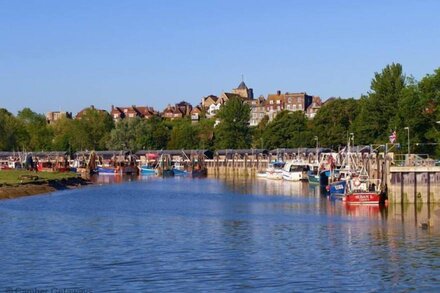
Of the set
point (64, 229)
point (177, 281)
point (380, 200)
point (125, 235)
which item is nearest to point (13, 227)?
point (64, 229)

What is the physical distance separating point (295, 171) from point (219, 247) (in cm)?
9514

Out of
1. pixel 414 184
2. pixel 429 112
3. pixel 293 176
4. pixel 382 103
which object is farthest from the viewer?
pixel 293 176

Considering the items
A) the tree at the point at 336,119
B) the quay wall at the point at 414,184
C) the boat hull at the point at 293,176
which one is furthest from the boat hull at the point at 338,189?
the tree at the point at 336,119

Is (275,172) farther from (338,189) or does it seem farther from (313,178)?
(338,189)

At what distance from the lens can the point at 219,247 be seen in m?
53.8

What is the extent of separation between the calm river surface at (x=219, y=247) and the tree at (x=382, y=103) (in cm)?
4981

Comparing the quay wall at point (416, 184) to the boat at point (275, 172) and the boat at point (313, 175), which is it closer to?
the boat at point (313, 175)

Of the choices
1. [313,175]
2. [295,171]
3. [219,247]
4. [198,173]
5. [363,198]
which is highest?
[295,171]

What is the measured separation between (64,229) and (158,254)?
1588 centimetres

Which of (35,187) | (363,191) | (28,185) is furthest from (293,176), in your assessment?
(363,191)

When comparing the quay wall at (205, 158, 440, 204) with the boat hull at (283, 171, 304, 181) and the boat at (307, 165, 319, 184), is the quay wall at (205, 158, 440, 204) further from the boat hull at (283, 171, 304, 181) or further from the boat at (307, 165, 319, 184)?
the boat hull at (283, 171, 304, 181)

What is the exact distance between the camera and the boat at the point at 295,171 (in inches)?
5753

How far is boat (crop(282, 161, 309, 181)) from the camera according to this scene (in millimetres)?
146125

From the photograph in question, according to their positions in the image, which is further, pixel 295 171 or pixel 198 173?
pixel 198 173
